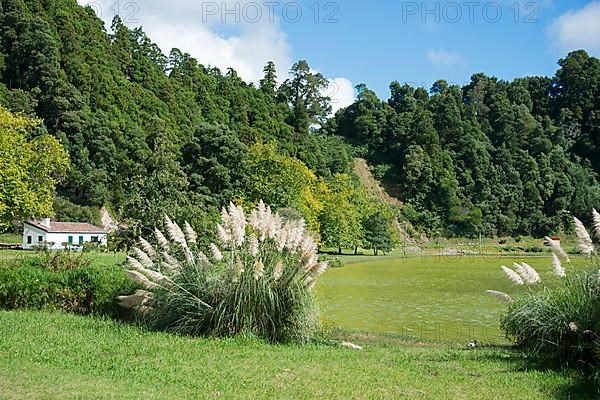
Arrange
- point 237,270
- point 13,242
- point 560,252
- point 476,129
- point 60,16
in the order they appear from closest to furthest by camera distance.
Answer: point 560,252 < point 237,270 < point 13,242 < point 60,16 < point 476,129

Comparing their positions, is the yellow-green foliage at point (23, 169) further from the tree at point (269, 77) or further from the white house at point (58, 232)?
the tree at point (269, 77)

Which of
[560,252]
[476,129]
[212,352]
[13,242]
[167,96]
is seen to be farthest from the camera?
[476,129]

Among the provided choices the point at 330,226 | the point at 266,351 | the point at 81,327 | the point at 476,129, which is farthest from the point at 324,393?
the point at 476,129

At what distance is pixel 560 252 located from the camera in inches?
331

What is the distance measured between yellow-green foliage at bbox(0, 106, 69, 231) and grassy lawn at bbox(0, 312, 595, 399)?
22.3 metres

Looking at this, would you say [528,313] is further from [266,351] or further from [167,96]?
[167,96]

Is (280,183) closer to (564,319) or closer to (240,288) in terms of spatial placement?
(240,288)

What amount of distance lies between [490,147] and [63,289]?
9017 centimetres

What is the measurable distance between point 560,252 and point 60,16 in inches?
2392

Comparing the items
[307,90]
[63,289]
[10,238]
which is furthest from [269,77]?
[63,289]

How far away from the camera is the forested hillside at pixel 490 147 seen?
269 feet

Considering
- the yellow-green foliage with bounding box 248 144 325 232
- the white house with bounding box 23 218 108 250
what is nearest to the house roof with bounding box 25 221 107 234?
the white house with bounding box 23 218 108 250

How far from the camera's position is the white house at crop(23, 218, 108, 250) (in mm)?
37694

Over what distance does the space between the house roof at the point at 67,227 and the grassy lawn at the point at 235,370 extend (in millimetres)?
31085
